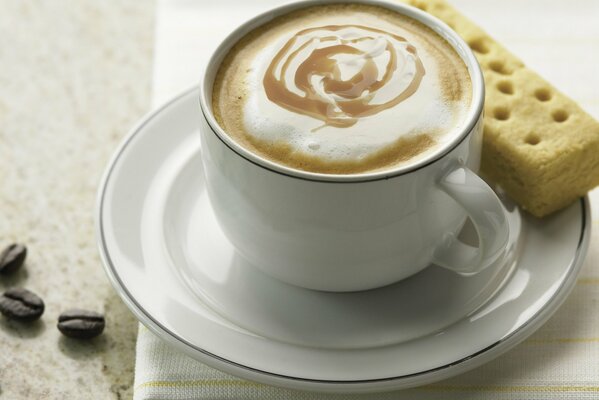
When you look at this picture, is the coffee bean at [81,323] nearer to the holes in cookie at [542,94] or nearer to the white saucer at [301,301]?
the white saucer at [301,301]

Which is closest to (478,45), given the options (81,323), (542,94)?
(542,94)

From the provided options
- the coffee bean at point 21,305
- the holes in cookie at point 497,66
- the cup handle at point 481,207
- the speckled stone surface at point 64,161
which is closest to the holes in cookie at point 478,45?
the holes in cookie at point 497,66

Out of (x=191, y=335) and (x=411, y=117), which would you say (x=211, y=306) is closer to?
(x=191, y=335)

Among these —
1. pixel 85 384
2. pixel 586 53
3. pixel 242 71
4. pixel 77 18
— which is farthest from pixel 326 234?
pixel 77 18

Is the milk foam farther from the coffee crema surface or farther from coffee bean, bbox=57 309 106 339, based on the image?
coffee bean, bbox=57 309 106 339

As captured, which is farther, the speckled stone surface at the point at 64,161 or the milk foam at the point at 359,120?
the speckled stone surface at the point at 64,161
